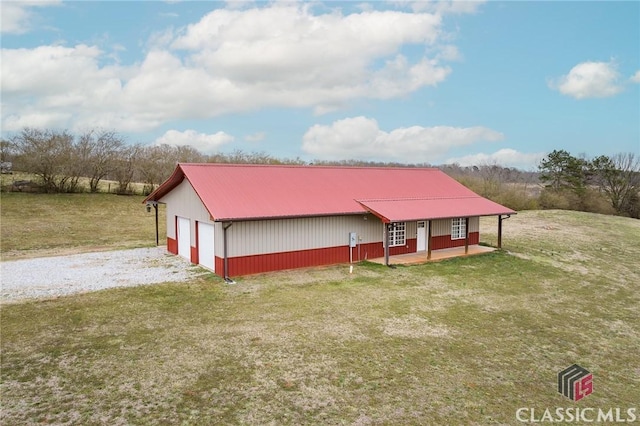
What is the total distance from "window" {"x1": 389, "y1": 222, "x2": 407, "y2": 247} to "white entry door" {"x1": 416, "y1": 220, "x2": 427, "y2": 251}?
1.03 m

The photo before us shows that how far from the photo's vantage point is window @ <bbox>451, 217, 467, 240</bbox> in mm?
21734

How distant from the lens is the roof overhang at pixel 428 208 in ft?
58.2

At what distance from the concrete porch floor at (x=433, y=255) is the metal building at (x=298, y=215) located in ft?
0.99

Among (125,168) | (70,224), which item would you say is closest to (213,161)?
(125,168)

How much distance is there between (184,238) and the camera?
730 inches

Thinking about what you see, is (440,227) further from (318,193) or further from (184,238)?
(184,238)

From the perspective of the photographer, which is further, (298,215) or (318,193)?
(318,193)

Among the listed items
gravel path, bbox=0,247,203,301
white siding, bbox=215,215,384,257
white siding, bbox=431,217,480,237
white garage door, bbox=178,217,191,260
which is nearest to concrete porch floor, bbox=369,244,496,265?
white siding, bbox=431,217,480,237

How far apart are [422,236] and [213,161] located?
2780 cm

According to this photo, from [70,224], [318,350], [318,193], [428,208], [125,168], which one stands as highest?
[125,168]

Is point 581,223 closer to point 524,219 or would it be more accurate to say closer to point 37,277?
point 524,219

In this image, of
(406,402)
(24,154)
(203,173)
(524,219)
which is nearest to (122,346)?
(406,402)

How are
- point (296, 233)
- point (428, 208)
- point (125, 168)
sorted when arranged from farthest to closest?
point (125, 168), point (428, 208), point (296, 233)

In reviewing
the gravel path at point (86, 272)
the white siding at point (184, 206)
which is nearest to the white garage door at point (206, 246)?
the white siding at point (184, 206)
